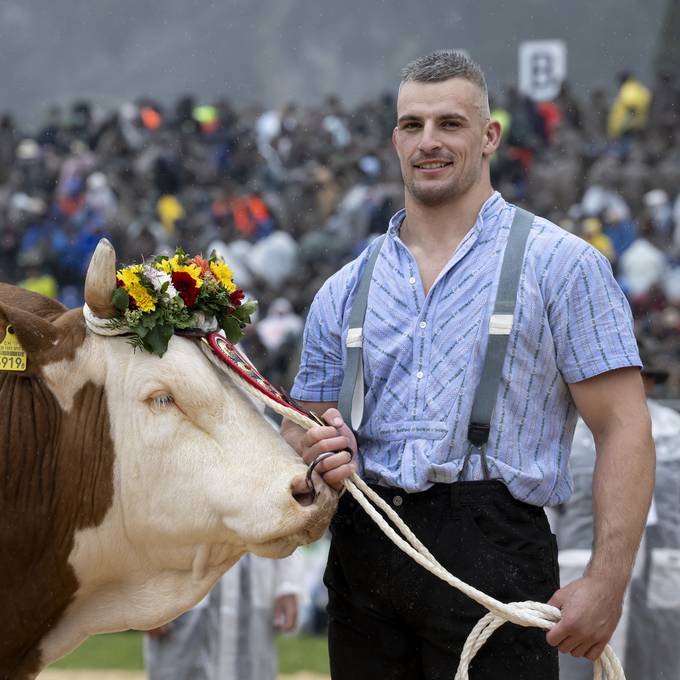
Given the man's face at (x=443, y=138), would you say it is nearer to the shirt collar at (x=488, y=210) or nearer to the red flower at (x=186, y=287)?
the shirt collar at (x=488, y=210)

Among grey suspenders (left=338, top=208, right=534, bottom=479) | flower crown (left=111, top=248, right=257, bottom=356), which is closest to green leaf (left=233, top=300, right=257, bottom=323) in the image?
flower crown (left=111, top=248, right=257, bottom=356)

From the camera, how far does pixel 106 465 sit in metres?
2.93

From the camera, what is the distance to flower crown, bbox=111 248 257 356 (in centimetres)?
292

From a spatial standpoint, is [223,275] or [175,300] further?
[223,275]

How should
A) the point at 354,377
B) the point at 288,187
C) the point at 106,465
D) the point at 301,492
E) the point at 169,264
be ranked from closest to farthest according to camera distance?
the point at 301,492 → the point at 106,465 → the point at 169,264 → the point at 354,377 → the point at 288,187

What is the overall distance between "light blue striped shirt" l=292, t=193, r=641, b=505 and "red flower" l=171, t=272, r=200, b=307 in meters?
0.47

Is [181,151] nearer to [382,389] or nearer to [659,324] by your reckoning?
[659,324]

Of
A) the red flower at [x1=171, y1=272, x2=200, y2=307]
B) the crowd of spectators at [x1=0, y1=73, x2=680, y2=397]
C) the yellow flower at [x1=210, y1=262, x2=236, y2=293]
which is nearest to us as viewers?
the red flower at [x1=171, y1=272, x2=200, y2=307]

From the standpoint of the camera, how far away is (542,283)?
9.87 ft

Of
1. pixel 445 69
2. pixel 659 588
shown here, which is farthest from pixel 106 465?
pixel 659 588

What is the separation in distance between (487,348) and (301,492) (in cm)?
58

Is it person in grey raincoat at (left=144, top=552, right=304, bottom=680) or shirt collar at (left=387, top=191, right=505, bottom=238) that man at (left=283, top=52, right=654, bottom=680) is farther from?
person in grey raincoat at (left=144, top=552, right=304, bottom=680)

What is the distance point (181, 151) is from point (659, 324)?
8664 mm

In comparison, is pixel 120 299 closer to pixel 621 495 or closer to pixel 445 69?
pixel 445 69
